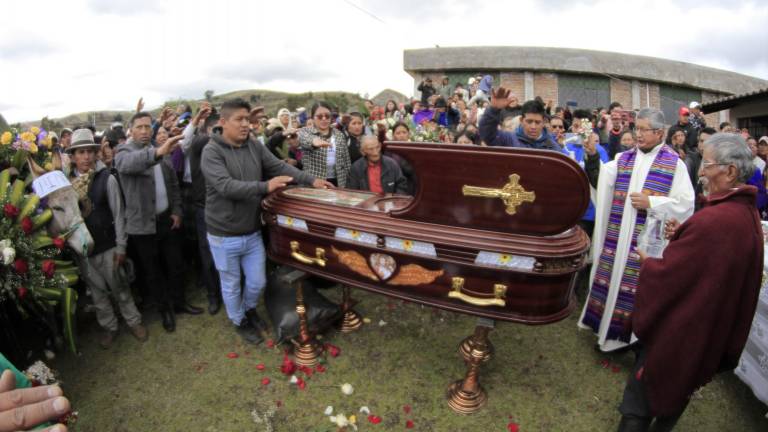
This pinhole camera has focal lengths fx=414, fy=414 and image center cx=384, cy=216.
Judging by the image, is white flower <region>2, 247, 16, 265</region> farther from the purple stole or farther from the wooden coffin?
the purple stole

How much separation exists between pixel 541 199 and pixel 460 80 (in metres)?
14.0

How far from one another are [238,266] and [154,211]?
101 centimetres

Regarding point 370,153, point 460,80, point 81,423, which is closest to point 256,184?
point 370,153

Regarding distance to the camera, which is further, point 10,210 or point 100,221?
point 100,221

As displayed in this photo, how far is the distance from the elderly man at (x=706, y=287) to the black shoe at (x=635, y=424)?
20cm

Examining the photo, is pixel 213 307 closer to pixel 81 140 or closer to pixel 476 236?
pixel 81 140

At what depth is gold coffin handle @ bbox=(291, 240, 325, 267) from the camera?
2863 millimetres

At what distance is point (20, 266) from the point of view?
2.81m

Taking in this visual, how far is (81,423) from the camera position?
2.86m

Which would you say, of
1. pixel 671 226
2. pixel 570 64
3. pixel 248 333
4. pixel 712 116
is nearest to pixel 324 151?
pixel 248 333

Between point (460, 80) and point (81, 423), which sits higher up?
point (460, 80)

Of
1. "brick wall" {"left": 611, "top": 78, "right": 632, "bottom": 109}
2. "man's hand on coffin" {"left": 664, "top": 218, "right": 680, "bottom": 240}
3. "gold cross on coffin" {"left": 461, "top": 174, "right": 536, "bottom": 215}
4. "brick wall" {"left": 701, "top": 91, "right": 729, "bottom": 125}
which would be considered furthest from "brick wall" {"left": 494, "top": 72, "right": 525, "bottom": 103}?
"gold cross on coffin" {"left": 461, "top": 174, "right": 536, "bottom": 215}

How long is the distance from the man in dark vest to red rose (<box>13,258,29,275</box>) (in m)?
0.59

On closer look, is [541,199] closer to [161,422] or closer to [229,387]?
[229,387]
